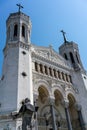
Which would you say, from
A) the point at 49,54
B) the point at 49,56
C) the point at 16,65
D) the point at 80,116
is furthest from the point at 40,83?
the point at 80,116

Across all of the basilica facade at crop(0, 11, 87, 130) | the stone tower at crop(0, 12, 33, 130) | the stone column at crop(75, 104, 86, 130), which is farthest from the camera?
the stone column at crop(75, 104, 86, 130)

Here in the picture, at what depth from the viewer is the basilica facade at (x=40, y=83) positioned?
46.5 ft

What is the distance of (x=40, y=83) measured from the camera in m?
16.7

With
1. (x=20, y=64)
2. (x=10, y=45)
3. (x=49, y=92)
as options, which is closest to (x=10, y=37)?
(x=10, y=45)

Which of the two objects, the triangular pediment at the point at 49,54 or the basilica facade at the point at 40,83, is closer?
the basilica facade at the point at 40,83

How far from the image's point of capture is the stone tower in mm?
13809

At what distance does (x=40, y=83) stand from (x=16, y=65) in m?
2.77

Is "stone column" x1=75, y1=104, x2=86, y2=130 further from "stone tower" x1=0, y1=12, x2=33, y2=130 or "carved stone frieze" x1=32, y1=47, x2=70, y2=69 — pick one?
"stone tower" x1=0, y1=12, x2=33, y2=130

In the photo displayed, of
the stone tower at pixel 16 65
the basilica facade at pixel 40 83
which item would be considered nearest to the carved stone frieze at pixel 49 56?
the basilica facade at pixel 40 83

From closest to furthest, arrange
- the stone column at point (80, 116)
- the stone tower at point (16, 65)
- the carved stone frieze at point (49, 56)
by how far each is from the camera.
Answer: the stone tower at point (16, 65)
the stone column at point (80, 116)
the carved stone frieze at point (49, 56)

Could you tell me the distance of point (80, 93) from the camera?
19.8 metres

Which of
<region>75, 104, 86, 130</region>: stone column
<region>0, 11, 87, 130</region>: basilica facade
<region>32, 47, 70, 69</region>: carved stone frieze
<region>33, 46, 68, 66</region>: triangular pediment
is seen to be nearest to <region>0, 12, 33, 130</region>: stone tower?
<region>0, 11, 87, 130</region>: basilica facade

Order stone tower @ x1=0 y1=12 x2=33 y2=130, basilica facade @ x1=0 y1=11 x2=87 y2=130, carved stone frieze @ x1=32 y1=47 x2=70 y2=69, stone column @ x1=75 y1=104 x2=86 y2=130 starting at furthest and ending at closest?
carved stone frieze @ x1=32 y1=47 x2=70 y2=69
stone column @ x1=75 y1=104 x2=86 y2=130
basilica facade @ x1=0 y1=11 x2=87 y2=130
stone tower @ x1=0 y1=12 x2=33 y2=130

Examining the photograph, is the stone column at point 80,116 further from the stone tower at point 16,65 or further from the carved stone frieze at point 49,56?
the stone tower at point 16,65
